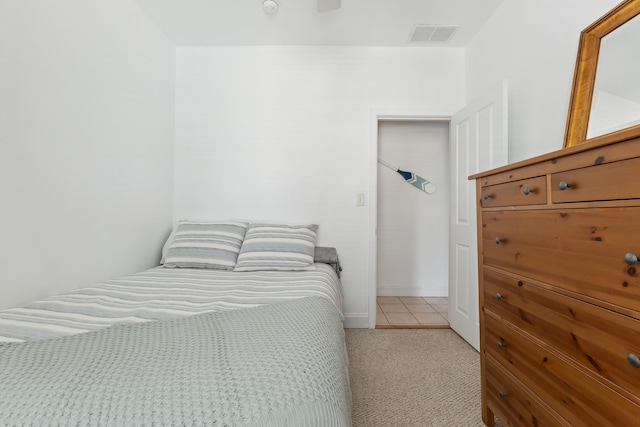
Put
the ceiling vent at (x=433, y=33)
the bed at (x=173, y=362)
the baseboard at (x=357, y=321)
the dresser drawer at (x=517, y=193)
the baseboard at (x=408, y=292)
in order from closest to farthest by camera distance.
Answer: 1. the bed at (x=173, y=362)
2. the dresser drawer at (x=517, y=193)
3. the ceiling vent at (x=433, y=33)
4. the baseboard at (x=357, y=321)
5. the baseboard at (x=408, y=292)

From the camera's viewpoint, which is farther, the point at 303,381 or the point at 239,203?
the point at 239,203

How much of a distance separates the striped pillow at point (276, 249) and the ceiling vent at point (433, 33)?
186 centimetres

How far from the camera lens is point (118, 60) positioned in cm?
192

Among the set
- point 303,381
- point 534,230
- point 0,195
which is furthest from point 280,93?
point 303,381

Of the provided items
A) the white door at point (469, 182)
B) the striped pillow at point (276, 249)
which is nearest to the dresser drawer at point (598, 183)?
the white door at point (469, 182)

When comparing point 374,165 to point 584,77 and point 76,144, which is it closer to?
point 584,77

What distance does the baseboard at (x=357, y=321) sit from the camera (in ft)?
8.31

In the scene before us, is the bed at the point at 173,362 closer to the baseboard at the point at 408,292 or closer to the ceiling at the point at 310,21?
the ceiling at the point at 310,21

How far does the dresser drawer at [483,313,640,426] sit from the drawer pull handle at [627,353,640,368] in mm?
92

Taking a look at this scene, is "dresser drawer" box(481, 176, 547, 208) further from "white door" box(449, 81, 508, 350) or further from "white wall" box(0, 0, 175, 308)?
"white wall" box(0, 0, 175, 308)

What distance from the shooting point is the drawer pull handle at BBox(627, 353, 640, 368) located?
0.64m

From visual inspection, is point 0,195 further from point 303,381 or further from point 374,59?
point 374,59

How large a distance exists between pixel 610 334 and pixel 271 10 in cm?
246

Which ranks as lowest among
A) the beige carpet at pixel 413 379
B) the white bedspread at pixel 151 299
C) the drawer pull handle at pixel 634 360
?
the beige carpet at pixel 413 379
